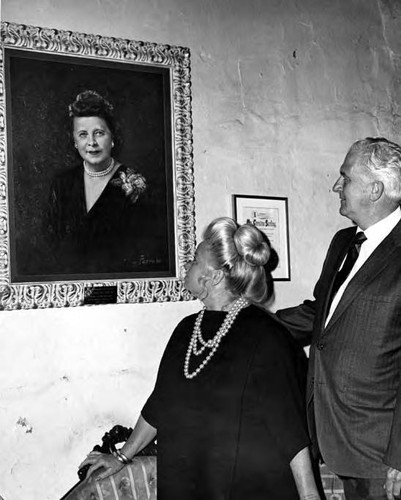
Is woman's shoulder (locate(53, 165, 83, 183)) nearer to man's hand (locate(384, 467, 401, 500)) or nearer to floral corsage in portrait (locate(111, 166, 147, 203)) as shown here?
floral corsage in portrait (locate(111, 166, 147, 203))

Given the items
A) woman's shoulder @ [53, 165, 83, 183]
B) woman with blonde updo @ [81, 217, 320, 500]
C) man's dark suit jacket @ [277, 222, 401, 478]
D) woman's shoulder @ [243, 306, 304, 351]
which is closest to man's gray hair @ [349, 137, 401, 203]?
man's dark suit jacket @ [277, 222, 401, 478]

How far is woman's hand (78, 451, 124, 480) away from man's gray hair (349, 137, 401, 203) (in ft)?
5.03

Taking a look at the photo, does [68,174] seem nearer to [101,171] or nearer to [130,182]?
[101,171]

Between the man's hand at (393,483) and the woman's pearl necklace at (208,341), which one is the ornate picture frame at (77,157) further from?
the man's hand at (393,483)

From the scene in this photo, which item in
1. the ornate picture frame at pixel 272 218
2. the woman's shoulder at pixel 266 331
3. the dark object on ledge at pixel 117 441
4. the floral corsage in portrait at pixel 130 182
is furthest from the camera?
the ornate picture frame at pixel 272 218

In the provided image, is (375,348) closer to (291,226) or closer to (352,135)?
(291,226)

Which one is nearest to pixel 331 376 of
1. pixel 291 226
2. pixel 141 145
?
pixel 291 226

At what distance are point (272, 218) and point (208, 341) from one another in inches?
46.1

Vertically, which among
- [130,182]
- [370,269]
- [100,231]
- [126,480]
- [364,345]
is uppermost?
[130,182]

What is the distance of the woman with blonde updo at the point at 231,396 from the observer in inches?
96.0

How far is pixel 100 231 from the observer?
10.4 feet

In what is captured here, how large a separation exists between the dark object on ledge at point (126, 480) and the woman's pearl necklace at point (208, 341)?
50 cm

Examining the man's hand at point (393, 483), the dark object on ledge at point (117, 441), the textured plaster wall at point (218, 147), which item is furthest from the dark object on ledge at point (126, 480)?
the man's hand at point (393, 483)

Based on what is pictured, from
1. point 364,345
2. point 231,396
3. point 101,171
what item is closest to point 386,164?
point 364,345
